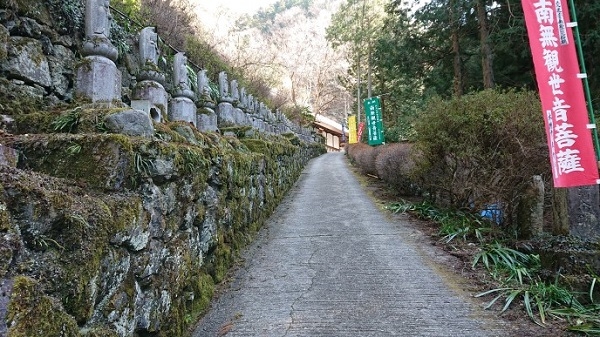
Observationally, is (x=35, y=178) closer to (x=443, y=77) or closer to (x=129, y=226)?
(x=129, y=226)

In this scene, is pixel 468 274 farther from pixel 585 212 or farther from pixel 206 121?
pixel 206 121

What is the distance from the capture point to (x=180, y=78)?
5059 millimetres

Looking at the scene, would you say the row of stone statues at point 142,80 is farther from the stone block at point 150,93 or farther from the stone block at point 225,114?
the stone block at point 225,114

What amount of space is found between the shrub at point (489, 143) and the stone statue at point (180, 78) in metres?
3.70

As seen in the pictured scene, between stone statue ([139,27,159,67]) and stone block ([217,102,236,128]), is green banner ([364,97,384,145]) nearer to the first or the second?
stone block ([217,102,236,128])

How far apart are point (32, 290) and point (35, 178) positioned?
0.62m

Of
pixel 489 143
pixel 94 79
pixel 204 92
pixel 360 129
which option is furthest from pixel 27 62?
pixel 360 129

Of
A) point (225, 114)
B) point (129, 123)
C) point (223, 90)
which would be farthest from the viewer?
point (223, 90)

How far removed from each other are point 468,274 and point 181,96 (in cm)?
430

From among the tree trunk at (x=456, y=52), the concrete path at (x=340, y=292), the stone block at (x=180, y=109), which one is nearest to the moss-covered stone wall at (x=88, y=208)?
the concrete path at (x=340, y=292)

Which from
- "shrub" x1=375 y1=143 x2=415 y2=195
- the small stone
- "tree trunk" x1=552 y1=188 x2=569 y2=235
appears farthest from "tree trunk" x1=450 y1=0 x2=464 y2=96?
the small stone

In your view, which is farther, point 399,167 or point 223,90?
point 399,167

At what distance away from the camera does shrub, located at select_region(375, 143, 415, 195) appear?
738 cm

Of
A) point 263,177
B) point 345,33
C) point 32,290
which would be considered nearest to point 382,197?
point 263,177
